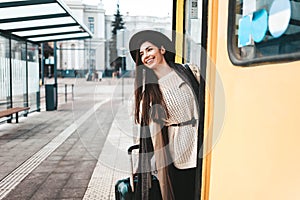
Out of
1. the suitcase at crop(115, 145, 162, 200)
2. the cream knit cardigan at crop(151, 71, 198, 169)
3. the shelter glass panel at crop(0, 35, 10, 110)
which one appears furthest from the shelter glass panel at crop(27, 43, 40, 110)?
the cream knit cardigan at crop(151, 71, 198, 169)

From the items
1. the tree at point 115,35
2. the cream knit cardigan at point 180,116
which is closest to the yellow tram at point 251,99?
the cream knit cardigan at point 180,116

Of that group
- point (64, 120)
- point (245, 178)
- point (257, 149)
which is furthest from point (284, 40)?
point (64, 120)

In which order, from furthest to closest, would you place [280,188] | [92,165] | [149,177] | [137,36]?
[92,165] → [149,177] → [137,36] → [280,188]

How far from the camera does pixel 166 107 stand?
1.54 m

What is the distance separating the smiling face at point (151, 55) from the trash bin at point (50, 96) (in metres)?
9.83

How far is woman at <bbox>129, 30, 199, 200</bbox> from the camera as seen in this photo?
152cm

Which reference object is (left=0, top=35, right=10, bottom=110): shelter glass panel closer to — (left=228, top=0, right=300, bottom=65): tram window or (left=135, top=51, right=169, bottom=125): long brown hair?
(left=135, top=51, right=169, bottom=125): long brown hair

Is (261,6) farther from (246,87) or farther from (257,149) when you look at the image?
(257,149)

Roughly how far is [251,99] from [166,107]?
1.99 feet

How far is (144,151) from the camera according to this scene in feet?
5.26

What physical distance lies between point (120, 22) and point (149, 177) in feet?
2.71

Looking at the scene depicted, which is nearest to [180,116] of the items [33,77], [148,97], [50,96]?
[148,97]

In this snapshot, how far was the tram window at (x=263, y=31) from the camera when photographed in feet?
2.66

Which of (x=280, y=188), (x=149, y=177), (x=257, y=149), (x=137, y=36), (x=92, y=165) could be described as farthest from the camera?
(x=92, y=165)
